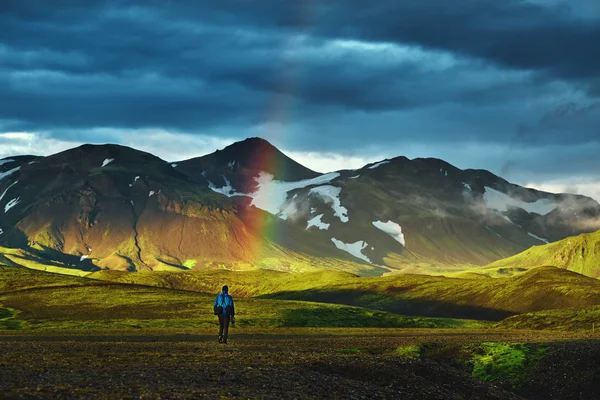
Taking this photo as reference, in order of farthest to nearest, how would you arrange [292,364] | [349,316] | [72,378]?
1. [349,316]
2. [292,364]
3. [72,378]

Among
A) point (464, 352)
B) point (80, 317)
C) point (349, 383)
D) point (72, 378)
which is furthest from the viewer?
point (80, 317)

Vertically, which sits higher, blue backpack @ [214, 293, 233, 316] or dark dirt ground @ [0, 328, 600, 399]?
blue backpack @ [214, 293, 233, 316]

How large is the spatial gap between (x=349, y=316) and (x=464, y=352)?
127098mm

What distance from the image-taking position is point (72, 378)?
119 ft

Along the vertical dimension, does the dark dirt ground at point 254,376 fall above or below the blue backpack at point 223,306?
below

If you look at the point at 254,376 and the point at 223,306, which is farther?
the point at 223,306

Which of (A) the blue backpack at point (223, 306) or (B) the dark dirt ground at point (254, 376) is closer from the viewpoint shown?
(B) the dark dirt ground at point (254, 376)

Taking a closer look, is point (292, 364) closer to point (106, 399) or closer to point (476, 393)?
point (476, 393)

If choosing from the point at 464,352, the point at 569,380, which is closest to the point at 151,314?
the point at 464,352

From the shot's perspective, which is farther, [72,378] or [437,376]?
[437,376]

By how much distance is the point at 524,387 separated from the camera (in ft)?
188

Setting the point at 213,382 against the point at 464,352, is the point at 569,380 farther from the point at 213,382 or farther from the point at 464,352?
the point at 213,382

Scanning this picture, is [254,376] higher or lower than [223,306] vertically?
lower

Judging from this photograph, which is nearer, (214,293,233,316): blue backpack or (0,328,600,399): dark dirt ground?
(0,328,600,399): dark dirt ground
